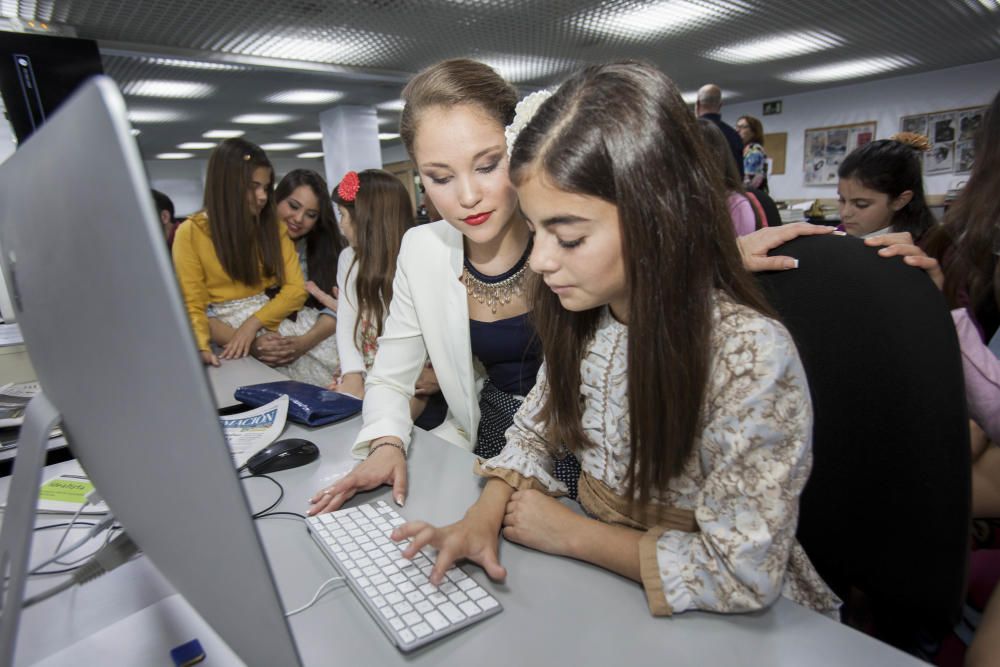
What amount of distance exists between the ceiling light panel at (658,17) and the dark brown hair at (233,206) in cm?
299

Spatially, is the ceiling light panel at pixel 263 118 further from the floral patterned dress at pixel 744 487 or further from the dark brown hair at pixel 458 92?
the floral patterned dress at pixel 744 487

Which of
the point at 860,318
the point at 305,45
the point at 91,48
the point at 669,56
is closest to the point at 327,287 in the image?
the point at 91,48

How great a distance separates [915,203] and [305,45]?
13.8 ft

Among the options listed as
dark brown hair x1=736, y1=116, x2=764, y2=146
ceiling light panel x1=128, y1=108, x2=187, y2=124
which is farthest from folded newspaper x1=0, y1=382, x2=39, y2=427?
ceiling light panel x1=128, y1=108, x2=187, y2=124

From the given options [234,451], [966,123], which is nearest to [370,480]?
[234,451]

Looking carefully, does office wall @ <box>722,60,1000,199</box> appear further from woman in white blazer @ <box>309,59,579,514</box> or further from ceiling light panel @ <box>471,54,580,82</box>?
woman in white blazer @ <box>309,59,579,514</box>

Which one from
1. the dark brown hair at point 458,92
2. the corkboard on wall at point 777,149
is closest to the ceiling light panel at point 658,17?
the dark brown hair at point 458,92

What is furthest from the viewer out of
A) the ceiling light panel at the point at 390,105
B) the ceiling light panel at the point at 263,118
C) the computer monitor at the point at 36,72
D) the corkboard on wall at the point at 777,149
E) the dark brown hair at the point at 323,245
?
the corkboard on wall at the point at 777,149

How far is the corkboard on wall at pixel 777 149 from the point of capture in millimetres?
8633

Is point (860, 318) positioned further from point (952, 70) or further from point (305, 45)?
point (952, 70)

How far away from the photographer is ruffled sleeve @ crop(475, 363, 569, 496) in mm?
838

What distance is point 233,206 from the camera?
2105 mm

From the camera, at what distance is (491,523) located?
2.41 feet

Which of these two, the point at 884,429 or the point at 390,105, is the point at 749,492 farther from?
the point at 390,105
